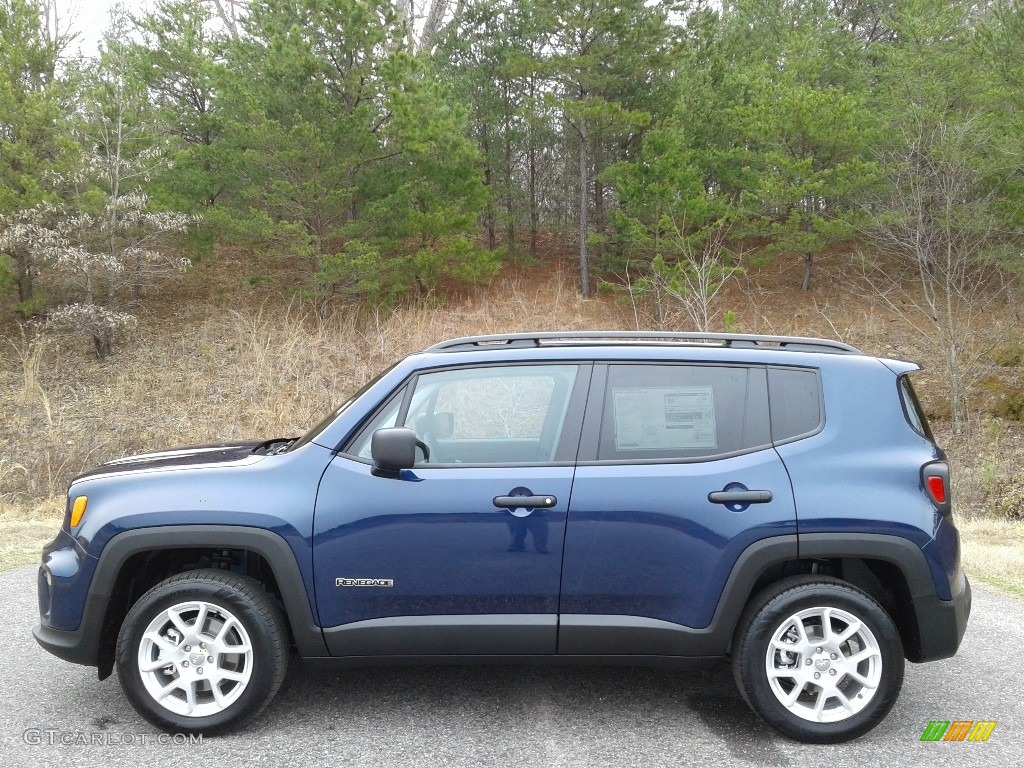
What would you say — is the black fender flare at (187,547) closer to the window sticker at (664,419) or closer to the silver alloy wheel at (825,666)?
the window sticker at (664,419)

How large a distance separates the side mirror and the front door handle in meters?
0.44

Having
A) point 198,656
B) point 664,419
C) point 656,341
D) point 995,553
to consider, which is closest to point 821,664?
point 664,419

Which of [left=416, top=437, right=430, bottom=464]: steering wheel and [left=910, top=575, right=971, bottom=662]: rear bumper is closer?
[left=910, top=575, right=971, bottom=662]: rear bumper

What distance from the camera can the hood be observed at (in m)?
3.94

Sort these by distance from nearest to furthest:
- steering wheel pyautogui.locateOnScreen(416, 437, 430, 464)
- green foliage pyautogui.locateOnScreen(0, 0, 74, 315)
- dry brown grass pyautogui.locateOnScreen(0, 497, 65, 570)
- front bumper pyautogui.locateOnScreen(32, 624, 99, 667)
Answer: front bumper pyautogui.locateOnScreen(32, 624, 99, 667) < steering wheel pyautogui.locateOnScreen(416, 437, 430, 464) < dry brown grass pyautogui.locateOnScreen(0, 497, 65, 570) < green foliage pyautogui.locateOnScreen(0, 0, 74, 315)

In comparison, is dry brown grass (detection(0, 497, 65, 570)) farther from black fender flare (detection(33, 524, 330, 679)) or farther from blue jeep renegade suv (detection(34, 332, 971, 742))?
blue jeep renegade suv (detection(34, 332, 971, 742))

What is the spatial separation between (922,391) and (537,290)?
1049 centimetres

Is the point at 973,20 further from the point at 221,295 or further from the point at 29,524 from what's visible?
the point at 29,524

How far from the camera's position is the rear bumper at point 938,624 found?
11.8 ft

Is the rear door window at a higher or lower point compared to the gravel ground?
higher

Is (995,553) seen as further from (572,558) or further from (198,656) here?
(198,656)

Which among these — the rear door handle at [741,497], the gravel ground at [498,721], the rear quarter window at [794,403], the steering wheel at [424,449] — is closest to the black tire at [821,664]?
the gravel ground at [498,721]

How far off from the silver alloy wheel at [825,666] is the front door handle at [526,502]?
116 centimetres

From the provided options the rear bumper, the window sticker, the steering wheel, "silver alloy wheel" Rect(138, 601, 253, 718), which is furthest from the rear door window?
"silver alloy wheel" Rect(138, 601, 253, 718)
